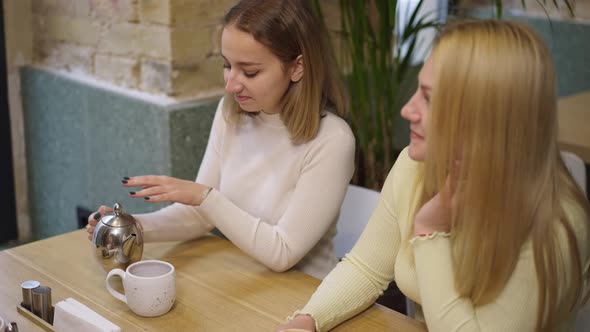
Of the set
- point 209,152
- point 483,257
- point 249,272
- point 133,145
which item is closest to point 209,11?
point 133,145

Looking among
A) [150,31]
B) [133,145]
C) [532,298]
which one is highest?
[150,31]

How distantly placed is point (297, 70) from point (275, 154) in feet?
0.67

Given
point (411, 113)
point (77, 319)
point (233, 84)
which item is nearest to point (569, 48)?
point (233, 84)

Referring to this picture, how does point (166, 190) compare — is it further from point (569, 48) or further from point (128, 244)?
point (569, 48)

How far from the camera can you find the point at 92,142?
2742 millimetres

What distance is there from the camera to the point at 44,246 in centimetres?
165

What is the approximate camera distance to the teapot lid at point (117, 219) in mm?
1463

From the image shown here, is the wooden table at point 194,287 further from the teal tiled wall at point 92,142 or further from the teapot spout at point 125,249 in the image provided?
the teal tiled wall at point 92,142

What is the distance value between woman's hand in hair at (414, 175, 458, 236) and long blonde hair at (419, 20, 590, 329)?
2 centimetres

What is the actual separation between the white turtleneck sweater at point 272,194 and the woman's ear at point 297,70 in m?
0.11

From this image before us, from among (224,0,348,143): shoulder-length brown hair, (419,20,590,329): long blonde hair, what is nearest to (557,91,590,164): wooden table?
(224,0,348,143): shoulder-length brown hair

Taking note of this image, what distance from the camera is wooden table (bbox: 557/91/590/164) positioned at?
234cm

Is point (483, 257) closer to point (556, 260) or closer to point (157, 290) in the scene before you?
point (556, 260)

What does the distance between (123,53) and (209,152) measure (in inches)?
32.4
